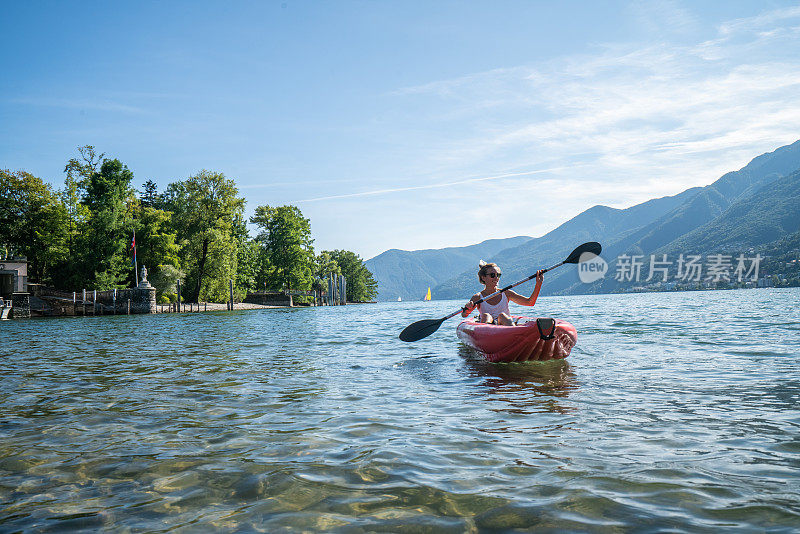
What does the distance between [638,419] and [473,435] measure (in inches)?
64.6

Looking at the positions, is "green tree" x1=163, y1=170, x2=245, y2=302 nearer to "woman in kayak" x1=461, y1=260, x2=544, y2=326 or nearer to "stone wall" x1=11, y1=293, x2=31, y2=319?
"stone wall" x1=11, y1=293, x2=31, y2=319

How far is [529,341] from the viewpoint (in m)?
8.69

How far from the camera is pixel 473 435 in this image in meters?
4.58

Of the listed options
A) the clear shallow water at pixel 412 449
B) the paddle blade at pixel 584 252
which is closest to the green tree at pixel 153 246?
the clear shallow water at pixel 412 449

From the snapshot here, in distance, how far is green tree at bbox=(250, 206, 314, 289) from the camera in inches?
2766

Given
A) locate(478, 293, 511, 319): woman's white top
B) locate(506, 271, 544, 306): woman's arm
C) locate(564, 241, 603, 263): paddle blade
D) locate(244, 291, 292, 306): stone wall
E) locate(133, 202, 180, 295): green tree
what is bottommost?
A: locate(244, 291, 292, 306): stone wall

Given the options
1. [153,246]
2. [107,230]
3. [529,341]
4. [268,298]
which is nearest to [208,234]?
[153,246]

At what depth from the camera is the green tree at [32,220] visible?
50594 mm

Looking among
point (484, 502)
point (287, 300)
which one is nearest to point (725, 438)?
point (484, 502)

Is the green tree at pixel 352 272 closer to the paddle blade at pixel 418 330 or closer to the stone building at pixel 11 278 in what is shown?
the stone building at pixel 11 278

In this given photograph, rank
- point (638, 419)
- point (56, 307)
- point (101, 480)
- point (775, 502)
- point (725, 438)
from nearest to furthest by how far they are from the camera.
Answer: point (775, 502) → point (101, 480) → point (725, 438) → point (638, 419) → point (56, 307)

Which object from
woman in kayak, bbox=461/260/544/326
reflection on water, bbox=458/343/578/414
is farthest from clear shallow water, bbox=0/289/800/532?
woman in kayak, bbox=461/260/544/326

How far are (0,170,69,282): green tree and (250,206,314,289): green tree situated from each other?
24.0 meters

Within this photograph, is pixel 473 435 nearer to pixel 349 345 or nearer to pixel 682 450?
pixel 682 450
